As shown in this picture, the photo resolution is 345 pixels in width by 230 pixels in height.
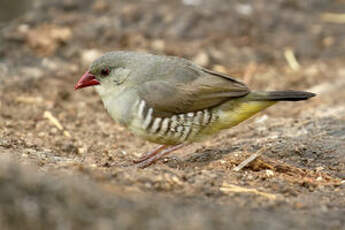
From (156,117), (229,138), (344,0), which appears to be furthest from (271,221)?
(344,0)

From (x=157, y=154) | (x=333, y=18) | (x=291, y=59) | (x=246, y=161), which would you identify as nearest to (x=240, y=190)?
(x=246, y=161)

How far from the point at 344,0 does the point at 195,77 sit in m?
7.69

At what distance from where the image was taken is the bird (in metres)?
5.32

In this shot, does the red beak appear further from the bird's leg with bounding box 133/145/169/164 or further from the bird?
the bird's leg with bounding box 133/145/169/164

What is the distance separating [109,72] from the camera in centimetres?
570

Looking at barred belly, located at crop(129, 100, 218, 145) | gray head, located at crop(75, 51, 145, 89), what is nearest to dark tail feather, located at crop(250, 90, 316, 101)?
barred belly, located at crop(129, 100, 218, 145)

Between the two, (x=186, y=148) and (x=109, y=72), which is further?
(x=186, y=148)

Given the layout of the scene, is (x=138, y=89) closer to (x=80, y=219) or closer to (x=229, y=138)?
(x=229, y=138)

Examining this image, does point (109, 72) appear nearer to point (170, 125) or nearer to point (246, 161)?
point (170, 125)

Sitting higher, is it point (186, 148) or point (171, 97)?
point (171, 97)

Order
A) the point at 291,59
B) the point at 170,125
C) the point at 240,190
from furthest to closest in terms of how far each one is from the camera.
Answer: the point at 291,59 < the point at 170,125 < the point at 240,190

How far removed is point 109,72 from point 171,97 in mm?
753

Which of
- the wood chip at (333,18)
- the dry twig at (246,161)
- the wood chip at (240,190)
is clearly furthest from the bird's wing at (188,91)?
the wood chip at (333,18)

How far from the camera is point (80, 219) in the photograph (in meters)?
3.04
